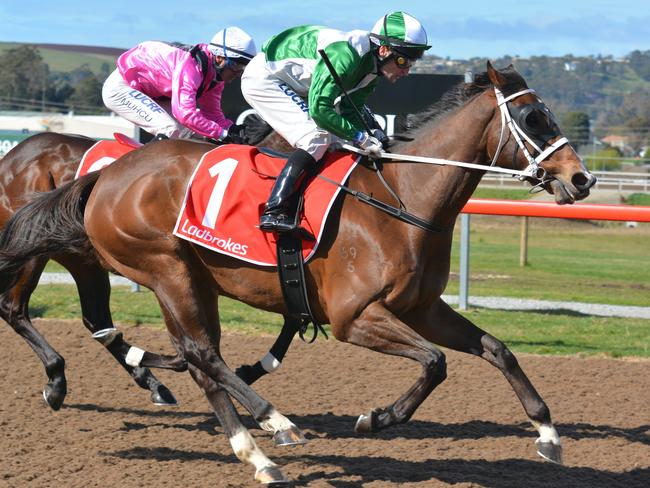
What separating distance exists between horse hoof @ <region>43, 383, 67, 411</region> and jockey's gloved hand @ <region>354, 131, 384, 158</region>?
96.6 inches

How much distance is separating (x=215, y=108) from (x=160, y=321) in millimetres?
2546

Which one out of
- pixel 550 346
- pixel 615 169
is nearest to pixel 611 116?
pixel 615 169

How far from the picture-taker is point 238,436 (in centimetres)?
489

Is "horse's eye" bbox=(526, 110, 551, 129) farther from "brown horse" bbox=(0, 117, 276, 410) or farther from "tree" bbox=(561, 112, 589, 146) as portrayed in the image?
"tree" bbox=(561, 112, 589, 146)

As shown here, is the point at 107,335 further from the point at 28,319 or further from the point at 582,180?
the point at 582,180

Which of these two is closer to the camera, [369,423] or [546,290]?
[369,423]

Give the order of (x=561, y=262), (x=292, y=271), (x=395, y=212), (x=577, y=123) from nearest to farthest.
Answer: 1. (x=395, y=212)
2. (x=292, y=271)
3. (x=561, y=262)
4. (x=577, y=123)

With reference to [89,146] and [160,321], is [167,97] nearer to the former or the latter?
[89,146]

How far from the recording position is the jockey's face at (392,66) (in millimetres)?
4902

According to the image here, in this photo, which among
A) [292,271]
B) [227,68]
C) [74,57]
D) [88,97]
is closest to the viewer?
[292,271]

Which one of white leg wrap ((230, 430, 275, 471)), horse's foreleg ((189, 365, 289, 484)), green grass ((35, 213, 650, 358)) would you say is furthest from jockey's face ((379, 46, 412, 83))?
green grass ((35, 213, 650, 358))

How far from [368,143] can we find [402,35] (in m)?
0.54

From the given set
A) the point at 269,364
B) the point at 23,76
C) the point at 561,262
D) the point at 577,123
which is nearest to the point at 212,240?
the point at 269,364

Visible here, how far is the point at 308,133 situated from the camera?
5082mm
